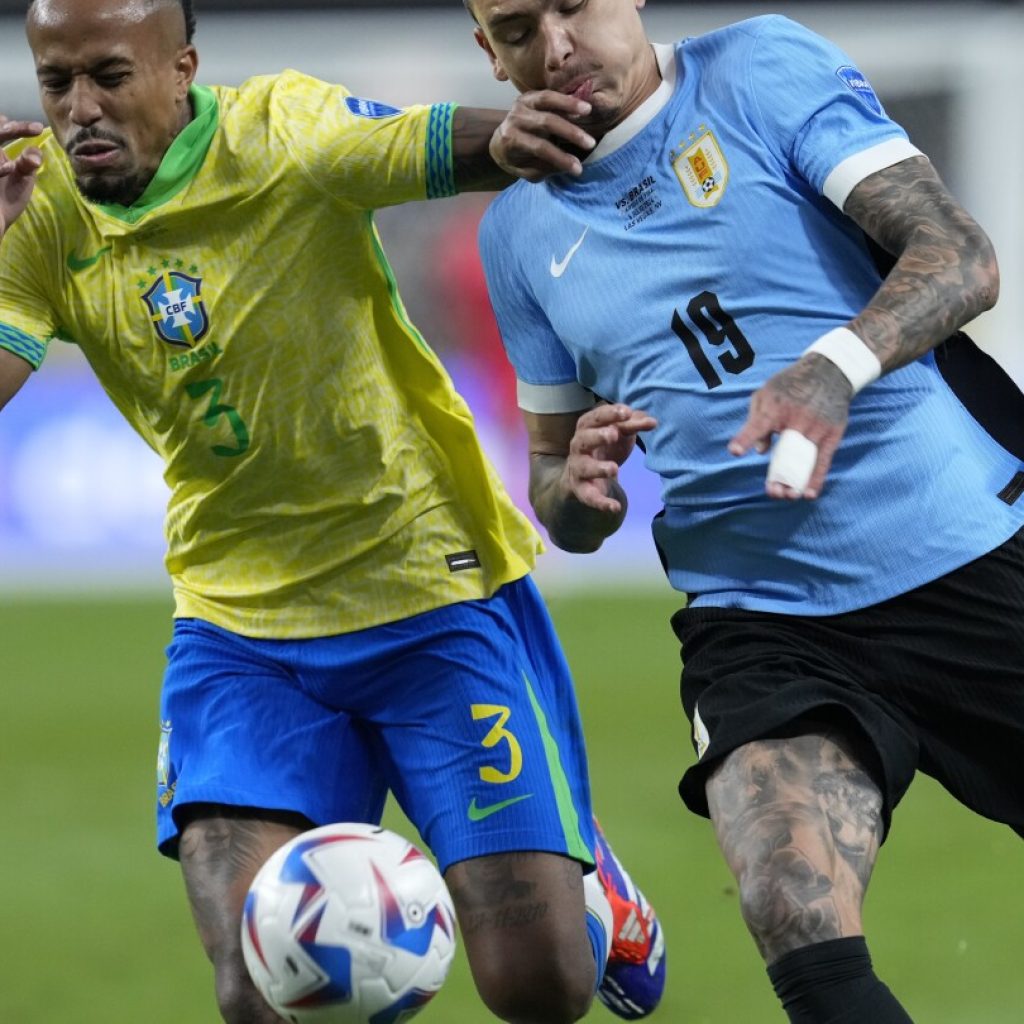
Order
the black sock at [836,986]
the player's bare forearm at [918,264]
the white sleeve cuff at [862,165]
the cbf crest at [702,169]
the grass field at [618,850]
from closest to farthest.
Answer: the black sock at [836,986], the player's bare forearm at [918,264], the white sleeve cuff at [862,165], the cbf crest at [702,169], the grass field at [618,850]

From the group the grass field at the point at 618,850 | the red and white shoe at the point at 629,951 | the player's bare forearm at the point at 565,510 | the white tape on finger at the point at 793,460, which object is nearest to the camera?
the white tape on finger at the point at 793,460

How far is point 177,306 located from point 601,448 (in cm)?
110

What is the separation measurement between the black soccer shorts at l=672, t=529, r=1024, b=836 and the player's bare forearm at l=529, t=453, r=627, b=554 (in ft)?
1.38

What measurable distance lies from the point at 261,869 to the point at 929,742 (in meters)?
1.35

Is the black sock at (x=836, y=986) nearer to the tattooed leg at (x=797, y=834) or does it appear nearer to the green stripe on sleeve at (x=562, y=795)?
the tattooed leg at (x=797, y=834)

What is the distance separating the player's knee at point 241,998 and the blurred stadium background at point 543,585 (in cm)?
119

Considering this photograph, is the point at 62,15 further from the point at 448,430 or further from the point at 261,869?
the point at 261,869

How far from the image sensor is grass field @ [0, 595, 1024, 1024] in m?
5.11

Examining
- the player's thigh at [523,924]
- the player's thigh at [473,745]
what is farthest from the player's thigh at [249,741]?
the player's thigh at [523,924]

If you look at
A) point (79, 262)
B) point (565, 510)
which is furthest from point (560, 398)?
point (79, 262)

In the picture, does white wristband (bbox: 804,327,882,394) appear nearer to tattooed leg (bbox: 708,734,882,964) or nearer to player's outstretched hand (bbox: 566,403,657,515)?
player's outstretched hand (bbox: 566,403,657,515)

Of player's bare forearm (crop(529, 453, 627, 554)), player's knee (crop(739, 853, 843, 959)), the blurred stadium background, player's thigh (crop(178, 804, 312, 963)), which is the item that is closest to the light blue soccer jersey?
player's bare forearm (crop(529, 453, 627, 554))

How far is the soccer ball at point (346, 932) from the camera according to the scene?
3.55 m

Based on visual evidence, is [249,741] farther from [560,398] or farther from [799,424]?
[799,424]
